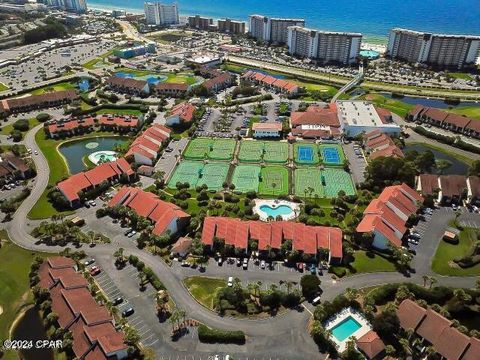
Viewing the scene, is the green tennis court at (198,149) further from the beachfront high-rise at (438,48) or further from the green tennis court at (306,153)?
the beachfront high-rise at (438,48)

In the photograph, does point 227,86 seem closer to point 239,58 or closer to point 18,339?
point 239,58

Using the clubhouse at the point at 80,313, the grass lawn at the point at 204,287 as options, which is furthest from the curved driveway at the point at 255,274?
the clubhouse at the point at 80,313

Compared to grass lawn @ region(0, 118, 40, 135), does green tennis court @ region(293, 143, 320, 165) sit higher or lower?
lower

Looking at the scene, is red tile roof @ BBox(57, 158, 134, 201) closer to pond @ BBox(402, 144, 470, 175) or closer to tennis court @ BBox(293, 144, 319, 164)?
tennis court @ BBox(293, 144, 319, 164)

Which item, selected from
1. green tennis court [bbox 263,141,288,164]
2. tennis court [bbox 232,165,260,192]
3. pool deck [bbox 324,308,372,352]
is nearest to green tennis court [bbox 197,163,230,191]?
tennis court [bbox 232,165,260,192]

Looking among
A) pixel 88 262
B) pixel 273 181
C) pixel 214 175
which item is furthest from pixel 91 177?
pixel 273 181

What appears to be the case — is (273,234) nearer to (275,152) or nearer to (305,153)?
(275,152)
